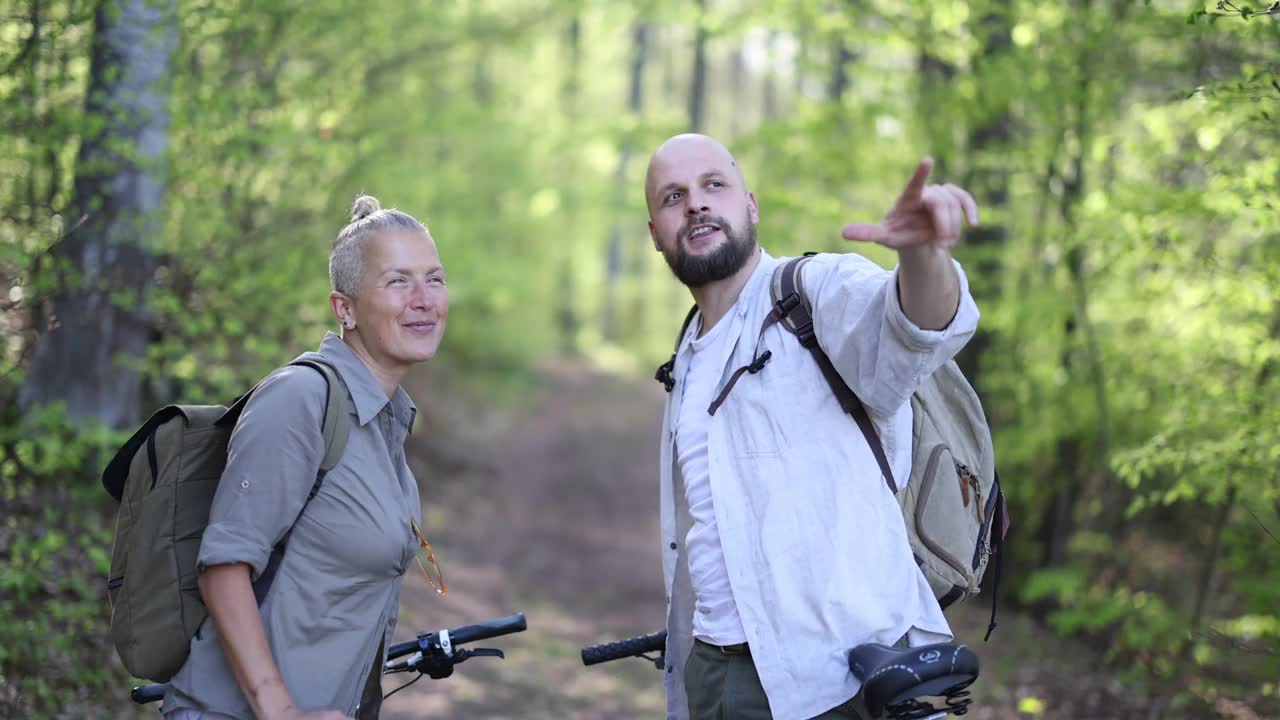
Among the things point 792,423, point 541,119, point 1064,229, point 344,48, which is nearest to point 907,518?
point 792,423

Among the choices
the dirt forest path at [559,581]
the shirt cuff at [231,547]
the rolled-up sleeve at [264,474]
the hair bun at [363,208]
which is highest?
the hair bun at [363,208]

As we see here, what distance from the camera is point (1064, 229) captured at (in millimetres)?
7770

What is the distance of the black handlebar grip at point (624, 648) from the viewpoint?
327 centimetres

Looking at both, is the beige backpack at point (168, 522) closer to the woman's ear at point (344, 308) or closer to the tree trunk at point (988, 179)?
the woman's ear at point (344, 308)

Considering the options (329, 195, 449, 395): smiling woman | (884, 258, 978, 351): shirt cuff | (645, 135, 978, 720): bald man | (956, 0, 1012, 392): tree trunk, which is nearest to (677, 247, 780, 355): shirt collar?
(645, 135, 978, 720): bald man

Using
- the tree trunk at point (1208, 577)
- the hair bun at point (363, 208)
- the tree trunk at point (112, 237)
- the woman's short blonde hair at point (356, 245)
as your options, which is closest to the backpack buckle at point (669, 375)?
the woman's short blonde hair at point (356, 245)

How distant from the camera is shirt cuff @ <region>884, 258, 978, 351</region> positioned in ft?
8.12

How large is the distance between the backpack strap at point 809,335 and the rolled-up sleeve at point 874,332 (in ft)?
0.11

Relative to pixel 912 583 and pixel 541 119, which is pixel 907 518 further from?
pixel 541 119

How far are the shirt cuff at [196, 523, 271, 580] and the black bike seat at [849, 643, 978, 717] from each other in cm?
148

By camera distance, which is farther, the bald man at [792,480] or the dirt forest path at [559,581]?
the dirt forest path at [559,581]

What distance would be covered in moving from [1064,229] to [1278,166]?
2058 millimetres

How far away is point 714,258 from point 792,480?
73cm

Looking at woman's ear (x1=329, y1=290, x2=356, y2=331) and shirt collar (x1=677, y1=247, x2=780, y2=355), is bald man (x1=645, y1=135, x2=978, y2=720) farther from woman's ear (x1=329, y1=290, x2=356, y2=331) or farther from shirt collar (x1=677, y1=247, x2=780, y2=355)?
woman's ear (x1=329, y1=290, x2=356, y2=331)
